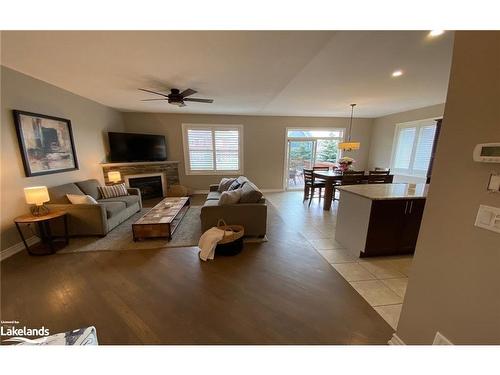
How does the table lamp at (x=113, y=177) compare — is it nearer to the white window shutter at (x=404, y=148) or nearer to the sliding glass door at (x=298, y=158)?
the sliding glass door at (x=298, y=158)

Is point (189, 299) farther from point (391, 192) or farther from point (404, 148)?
point (404, 148)

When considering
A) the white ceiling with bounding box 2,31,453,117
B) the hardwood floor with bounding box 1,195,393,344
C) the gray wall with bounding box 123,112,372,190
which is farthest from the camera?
the gray wall with bounding box 123,112,372,190

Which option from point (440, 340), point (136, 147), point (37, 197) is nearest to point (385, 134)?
point (440, 340)

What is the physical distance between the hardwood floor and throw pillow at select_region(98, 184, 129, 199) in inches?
61.0

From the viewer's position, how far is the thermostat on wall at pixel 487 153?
0.80 meters

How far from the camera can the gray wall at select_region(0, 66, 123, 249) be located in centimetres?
248

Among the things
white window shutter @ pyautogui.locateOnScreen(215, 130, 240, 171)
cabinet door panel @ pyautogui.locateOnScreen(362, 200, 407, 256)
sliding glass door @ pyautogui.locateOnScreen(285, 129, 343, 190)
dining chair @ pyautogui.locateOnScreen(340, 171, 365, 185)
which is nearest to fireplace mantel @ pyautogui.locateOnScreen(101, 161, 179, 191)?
white window shutter @ pyautogui.locateOnScreen(215, 130, 240, 171)

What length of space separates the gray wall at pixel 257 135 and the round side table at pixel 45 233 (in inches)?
136

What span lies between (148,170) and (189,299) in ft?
15.1

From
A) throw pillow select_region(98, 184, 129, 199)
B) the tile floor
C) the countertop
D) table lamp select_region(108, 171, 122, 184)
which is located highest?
the countertop

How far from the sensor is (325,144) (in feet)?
21.1

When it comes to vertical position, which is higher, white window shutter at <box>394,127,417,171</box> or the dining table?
white window shutter at <box>394,127,417,171</box>

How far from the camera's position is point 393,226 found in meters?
2.36

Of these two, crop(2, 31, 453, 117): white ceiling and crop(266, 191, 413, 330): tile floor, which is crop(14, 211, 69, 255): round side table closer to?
crop(2, 31, 453, 117): white ceiling
